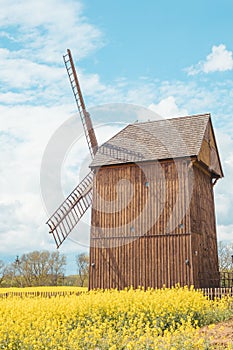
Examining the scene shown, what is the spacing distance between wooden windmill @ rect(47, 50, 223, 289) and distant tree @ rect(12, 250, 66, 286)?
3152 centimetres

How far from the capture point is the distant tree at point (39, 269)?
53797mm

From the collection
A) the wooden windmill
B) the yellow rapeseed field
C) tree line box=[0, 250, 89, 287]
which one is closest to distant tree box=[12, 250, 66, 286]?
tree line box=[0, 250, 89, 287]

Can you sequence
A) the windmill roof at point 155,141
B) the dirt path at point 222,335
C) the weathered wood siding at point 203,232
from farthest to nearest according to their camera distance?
the windmill roof at point 155,141 → the weathered wood siding at point 203,232 → the dirt path at point 222,335

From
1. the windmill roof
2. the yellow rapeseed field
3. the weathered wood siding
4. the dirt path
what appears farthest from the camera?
the windmill roof

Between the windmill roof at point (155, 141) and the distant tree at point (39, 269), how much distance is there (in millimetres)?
32354

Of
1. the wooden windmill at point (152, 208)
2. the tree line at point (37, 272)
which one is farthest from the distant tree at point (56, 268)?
the wooden windmill at point (152, 208)

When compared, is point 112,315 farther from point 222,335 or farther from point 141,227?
point 141,227

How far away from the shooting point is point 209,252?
79.1 ft

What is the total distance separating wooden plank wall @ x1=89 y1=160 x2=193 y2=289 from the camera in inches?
846

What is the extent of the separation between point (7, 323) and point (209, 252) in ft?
48.0

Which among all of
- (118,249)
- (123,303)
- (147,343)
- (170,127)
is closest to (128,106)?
(170,127)

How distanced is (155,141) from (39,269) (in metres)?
35.0

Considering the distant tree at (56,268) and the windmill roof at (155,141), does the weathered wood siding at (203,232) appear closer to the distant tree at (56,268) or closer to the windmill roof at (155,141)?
the windmill roof at (155,141)

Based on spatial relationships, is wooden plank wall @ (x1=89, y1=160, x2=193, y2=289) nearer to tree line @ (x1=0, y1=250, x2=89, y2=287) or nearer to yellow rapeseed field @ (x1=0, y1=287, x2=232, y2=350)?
yellow rapeseed field @ (x1=0, y1=287, x2=232, y2=350)
